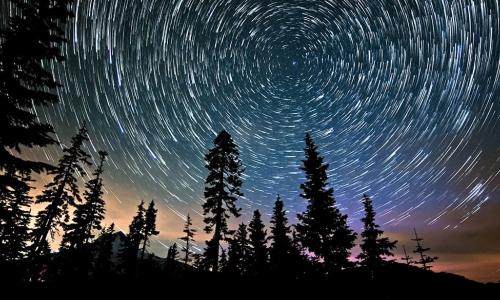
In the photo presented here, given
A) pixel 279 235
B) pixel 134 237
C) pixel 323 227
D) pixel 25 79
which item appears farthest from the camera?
pixel 134 237

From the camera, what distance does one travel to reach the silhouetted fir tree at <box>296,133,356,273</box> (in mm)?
18297

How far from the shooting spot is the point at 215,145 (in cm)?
2286

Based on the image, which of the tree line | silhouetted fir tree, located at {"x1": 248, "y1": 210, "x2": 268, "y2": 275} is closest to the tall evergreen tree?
the tree line

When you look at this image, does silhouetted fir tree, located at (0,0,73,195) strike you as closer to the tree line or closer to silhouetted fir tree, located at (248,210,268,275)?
the tree line

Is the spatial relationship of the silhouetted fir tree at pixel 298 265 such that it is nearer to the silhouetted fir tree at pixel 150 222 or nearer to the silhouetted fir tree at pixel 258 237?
the silhouetted fir tree at pixel 258 237

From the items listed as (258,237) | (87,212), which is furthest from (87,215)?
(258,237)

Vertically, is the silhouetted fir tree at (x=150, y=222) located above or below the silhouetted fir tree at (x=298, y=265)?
above

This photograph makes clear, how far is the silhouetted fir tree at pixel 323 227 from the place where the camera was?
60.0 feet

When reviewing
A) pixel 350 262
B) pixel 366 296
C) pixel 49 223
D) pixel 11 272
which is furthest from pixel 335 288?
pixel 49 223

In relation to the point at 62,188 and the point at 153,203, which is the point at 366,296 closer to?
the point at 62,188

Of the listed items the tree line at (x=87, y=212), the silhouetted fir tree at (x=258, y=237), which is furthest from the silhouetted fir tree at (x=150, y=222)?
the silhouetted fir tree at (x=258, y=237)

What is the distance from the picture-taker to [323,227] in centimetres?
1919

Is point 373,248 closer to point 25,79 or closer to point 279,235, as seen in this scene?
point 279,235

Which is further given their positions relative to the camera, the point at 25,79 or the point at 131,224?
the point at 131,224
